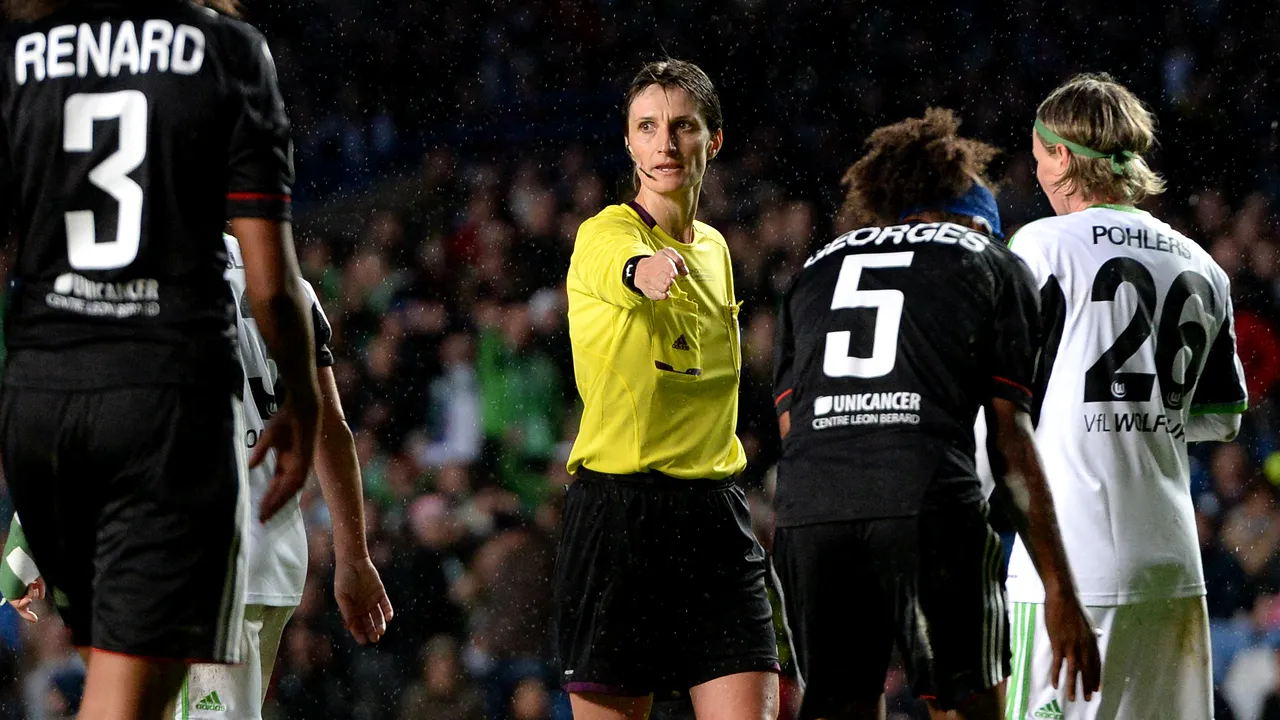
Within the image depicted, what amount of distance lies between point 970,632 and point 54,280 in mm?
1917

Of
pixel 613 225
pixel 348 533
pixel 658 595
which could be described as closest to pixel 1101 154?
pixel 613 225

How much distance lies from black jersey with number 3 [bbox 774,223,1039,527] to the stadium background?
412 centimetres

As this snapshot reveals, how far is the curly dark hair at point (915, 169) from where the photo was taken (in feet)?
11.3

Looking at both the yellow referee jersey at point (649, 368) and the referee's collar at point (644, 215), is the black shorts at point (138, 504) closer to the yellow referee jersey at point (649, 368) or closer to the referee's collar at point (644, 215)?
the yellow referee jersey at point (649, 368)

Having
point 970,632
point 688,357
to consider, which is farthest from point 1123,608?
point 688,357

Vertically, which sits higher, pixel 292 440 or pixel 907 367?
pixel 907 367

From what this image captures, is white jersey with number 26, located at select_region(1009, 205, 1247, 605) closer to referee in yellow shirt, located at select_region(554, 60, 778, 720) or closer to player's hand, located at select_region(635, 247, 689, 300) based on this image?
referee in yellow shirt, located at select_region(554, 60, 778, 720)

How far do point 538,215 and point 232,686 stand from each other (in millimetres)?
5250

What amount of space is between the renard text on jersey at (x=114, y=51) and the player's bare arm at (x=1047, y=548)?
1797mm

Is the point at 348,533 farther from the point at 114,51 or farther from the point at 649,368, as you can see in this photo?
the point at 114,51

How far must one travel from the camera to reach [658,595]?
12.9 feet

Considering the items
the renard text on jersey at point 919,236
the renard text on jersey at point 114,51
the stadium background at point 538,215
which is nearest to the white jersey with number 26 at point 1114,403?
the renard text on jersey at point 919,236

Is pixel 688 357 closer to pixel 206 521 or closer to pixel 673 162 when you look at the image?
pixel 673 162

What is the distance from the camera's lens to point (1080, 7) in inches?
370
